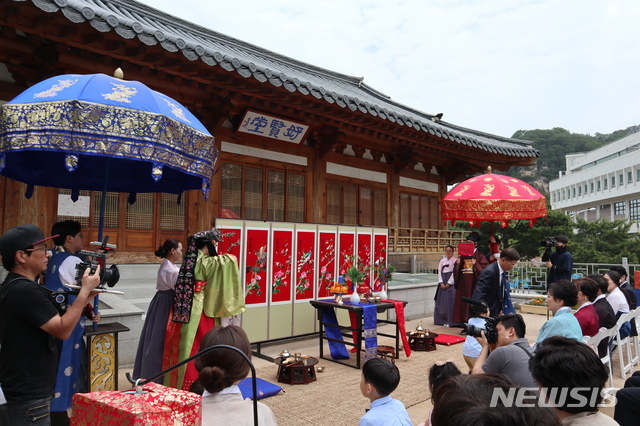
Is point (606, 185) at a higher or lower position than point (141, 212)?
higher

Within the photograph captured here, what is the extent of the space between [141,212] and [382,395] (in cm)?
584

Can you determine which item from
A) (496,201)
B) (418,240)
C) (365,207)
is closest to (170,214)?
(365,207)

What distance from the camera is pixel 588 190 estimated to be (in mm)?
50688

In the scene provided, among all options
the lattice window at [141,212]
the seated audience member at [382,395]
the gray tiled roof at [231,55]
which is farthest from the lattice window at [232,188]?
the seated audience member at [382,395]

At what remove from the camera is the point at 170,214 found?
768 centimetres

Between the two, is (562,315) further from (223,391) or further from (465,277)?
(465,277)

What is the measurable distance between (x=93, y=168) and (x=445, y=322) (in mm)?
7189

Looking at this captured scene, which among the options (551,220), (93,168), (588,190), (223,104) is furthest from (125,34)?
(588,190)

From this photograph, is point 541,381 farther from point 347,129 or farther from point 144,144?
point 347,129

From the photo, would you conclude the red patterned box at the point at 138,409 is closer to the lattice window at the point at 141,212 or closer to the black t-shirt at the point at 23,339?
the black t-shirt at the point at 23,339

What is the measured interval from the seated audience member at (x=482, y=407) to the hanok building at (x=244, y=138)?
5.28m

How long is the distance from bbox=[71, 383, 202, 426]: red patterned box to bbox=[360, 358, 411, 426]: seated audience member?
139cm

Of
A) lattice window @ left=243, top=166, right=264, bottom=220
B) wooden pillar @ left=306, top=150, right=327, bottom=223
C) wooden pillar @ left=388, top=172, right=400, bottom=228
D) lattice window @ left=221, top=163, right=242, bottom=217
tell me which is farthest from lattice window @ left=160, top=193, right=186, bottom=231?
wooden pillar @ left=388, top=172, right=400, bottom=228

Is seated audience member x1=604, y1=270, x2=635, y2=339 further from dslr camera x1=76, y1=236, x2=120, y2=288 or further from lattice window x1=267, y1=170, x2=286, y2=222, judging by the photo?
dslr camera x1=76, y1=236, x2=120, y2=288
